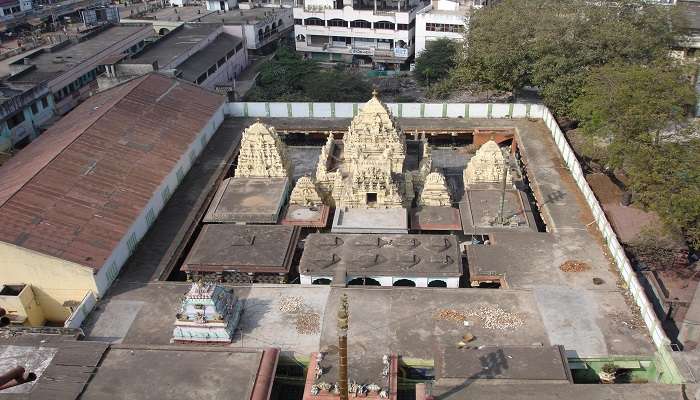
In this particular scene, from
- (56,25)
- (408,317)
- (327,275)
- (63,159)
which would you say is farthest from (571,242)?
(56,25)

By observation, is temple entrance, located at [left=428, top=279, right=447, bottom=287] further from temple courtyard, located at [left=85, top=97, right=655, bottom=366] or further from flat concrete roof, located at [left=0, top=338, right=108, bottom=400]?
flat concrete roof, located at [left=0, top=338, right=108, bottom=400]

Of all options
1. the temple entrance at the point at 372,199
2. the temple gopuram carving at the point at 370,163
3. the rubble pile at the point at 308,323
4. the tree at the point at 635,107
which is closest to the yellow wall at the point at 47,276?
the rubble pile at the point at 308,323

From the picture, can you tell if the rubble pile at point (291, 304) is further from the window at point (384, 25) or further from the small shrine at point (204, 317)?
the window at point (384, 25)

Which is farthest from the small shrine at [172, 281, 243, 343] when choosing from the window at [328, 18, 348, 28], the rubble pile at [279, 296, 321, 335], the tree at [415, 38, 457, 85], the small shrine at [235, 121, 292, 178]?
the window at [328, 18, 348, 28]

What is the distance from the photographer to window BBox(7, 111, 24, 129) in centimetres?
5668

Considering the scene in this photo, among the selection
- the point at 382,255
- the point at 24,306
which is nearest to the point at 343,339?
the point at 382,255

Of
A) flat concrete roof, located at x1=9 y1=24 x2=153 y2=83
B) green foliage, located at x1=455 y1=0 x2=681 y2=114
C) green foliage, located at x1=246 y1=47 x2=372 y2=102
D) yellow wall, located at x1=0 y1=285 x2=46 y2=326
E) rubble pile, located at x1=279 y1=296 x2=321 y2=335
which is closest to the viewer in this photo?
rubble pile, located at x1=279 y1=296 x2=321 y2=335

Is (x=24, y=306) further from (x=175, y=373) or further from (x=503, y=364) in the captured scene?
(x=503, y=364)

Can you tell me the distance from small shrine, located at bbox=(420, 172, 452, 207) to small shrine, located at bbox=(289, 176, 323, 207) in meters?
7.94

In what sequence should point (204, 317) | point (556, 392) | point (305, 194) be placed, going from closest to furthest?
point (556, 392) < point (204, 317) < point (305, 194)

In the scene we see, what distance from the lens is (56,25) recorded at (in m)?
109

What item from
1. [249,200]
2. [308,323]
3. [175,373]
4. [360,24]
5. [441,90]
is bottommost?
[308,323]

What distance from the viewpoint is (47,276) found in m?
34.3

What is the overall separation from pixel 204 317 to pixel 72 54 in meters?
56.0
